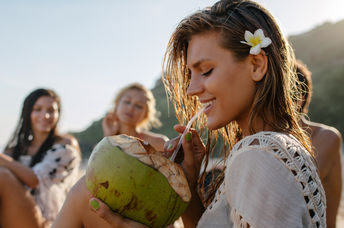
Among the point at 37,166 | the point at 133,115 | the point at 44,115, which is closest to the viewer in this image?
the point at 37,166

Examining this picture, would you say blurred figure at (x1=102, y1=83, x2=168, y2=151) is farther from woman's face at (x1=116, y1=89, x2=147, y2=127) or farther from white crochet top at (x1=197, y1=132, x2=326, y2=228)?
white crochet top at (x1=197, y1=132, x2=326, y2=228)

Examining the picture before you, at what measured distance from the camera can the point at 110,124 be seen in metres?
4.57

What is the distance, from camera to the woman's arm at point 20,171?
288 cm

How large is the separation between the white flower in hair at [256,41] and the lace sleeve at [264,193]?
0.41 m

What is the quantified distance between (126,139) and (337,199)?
219 centimetres

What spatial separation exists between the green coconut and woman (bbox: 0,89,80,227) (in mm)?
1760

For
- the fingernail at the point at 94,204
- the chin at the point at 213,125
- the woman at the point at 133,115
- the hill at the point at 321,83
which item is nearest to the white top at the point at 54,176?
the woman at the point at 133,115

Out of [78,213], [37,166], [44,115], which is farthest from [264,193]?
[44,115]

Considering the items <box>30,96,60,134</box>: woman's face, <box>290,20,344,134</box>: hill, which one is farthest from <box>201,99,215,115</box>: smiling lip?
<box>290,20,344,134</box>: hill

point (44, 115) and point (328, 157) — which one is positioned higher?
point (44, 115)

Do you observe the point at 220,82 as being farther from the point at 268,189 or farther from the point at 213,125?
the point at 268,189

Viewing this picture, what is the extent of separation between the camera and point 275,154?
1.01 m

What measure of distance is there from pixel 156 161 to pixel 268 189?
0.37 m

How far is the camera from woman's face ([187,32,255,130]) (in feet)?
4.07
